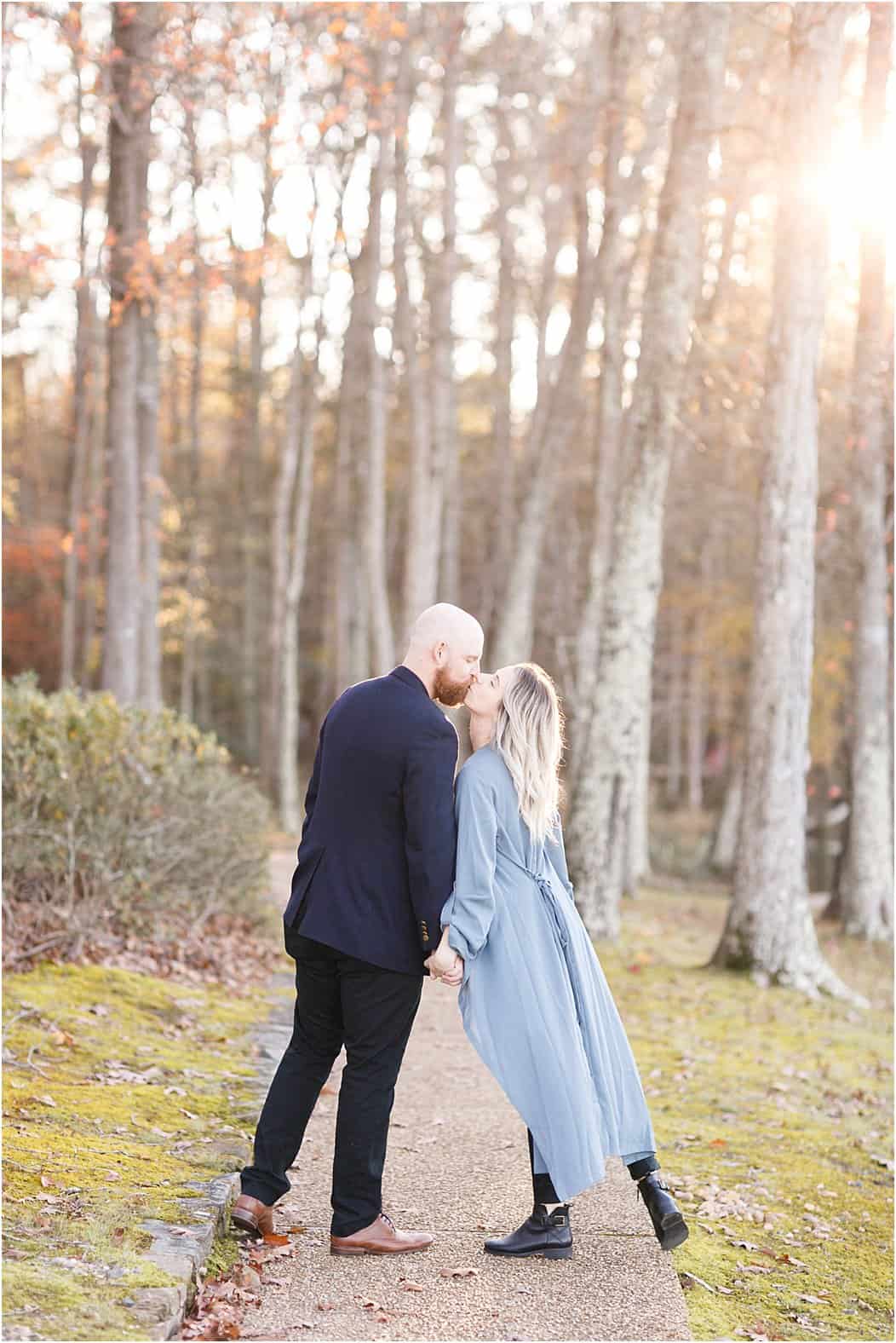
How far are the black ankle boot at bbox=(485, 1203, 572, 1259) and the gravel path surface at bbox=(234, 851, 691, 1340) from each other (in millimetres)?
43

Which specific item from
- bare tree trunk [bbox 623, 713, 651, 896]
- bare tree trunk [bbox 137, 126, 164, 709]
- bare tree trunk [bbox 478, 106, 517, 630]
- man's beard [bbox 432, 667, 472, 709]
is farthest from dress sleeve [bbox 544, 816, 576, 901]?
bare tree trunk [bbox 478, 106, 517, 630]

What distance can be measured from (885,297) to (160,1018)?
39.1ft

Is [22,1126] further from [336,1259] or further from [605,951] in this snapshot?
[605,951]

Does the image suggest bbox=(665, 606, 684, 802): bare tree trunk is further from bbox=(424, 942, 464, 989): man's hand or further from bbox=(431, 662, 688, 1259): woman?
bbox=(424, 942, 464, 989): man's hand

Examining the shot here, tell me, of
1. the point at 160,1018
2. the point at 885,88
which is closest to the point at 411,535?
the point at 885,88

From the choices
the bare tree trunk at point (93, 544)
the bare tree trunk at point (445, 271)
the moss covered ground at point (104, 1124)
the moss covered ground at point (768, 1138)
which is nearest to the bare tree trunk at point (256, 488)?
the bare tree trunk at point (445, 271)

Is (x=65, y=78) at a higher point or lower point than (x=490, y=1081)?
higher

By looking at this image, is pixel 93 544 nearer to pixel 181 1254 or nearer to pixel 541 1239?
pixel 541 1239

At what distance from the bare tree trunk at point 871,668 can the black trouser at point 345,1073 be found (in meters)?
12.1

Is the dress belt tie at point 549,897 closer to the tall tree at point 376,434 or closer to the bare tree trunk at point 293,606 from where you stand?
the tall tree at point 376,434

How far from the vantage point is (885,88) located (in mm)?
14836

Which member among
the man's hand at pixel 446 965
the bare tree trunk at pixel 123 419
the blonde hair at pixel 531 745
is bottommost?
the man's hand at pixel 446 965

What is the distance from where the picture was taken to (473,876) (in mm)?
4793

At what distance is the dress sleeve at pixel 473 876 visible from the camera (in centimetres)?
477
